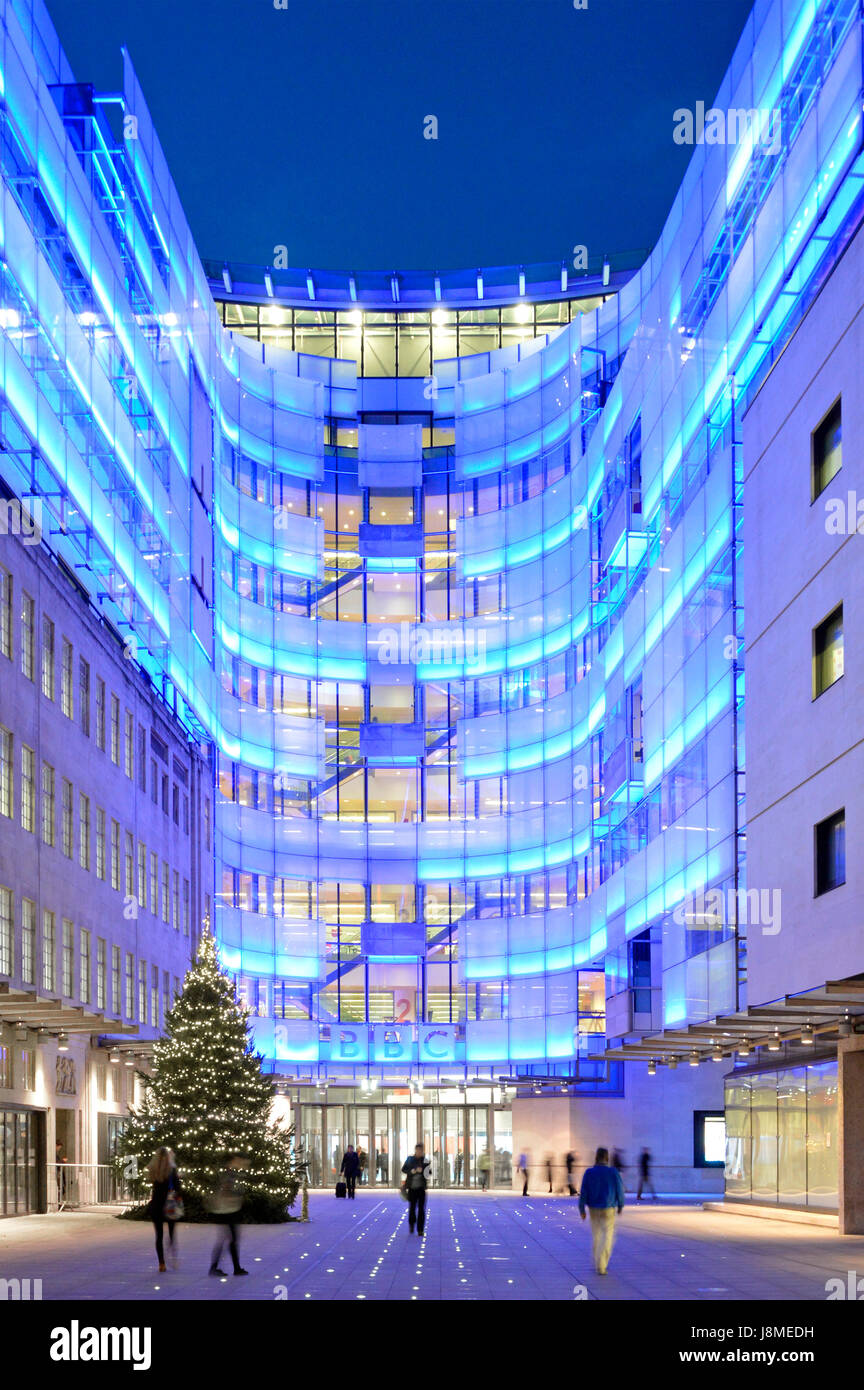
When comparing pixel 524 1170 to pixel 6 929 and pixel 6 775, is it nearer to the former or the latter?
pixel 6 929

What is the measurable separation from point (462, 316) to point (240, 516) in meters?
14.7

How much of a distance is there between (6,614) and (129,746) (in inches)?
531

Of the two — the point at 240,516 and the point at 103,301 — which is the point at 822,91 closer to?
the point at 103,301

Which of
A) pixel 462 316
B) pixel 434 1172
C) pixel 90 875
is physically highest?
pixel 462 316

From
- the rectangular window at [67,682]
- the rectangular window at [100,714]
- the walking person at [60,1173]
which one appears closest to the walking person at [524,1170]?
the walking person at [60,1173]

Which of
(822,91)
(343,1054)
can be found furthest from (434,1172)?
(822,91)

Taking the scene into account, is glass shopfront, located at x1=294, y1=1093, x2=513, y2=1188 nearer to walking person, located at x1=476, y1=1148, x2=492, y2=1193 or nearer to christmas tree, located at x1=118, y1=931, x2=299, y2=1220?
walking person, located at x1=476, y1=1148, x2=492, y2=1193

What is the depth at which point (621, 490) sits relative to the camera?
50.1 meters

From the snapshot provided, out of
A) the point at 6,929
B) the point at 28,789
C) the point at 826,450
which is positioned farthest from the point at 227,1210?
the point at 28,789

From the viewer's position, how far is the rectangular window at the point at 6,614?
1379 inches

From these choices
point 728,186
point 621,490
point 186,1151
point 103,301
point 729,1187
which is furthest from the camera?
point 621,490

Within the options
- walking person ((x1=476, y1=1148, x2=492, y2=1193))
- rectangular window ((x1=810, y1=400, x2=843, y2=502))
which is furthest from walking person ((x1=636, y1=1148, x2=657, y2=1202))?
rectangular window ((x1=810, y1=400, x2=843, y2=502))

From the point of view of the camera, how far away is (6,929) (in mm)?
34875

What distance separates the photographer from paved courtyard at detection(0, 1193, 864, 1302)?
1947 centimetres
